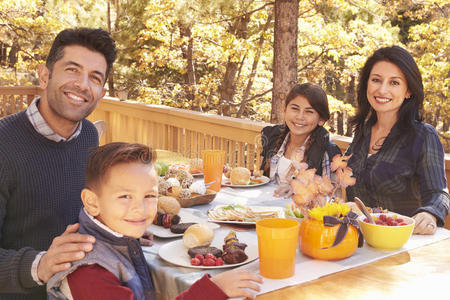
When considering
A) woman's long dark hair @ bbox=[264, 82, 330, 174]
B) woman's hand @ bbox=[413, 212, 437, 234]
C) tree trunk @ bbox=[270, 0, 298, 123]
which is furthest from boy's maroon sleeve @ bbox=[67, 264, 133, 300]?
tree trunk @ bbox=[270, 0, 298, 123]

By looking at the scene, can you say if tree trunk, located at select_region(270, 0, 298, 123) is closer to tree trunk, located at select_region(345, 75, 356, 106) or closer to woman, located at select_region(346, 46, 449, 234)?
woman, located at select_region(346, 46, 449, 234)

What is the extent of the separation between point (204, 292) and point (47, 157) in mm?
905

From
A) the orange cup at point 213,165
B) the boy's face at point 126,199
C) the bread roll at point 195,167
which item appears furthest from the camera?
the bread roll at point 195,167

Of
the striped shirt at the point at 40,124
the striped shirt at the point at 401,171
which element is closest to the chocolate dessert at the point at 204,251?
the striped shirt at the point at 40,124

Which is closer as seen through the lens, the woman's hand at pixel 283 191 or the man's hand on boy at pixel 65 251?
the man's hand on boy at pixel 65 251

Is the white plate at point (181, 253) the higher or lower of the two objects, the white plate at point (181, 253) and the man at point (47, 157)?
the lower

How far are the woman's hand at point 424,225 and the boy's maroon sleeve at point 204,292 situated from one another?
34.9 inches

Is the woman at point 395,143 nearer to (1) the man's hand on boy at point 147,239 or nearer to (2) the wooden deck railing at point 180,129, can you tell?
(2) the wooden deck railing at point 180,129

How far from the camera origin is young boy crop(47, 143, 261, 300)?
125cm

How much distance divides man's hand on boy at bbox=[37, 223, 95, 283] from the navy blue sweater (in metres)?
0.31

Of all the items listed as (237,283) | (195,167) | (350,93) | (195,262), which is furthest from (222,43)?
(237,283)

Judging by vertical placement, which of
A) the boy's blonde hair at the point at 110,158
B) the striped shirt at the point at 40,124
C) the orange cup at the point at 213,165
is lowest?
the orange cup at the point at 213,165

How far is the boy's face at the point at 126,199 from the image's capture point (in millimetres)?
1314

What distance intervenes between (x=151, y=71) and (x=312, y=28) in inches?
180
